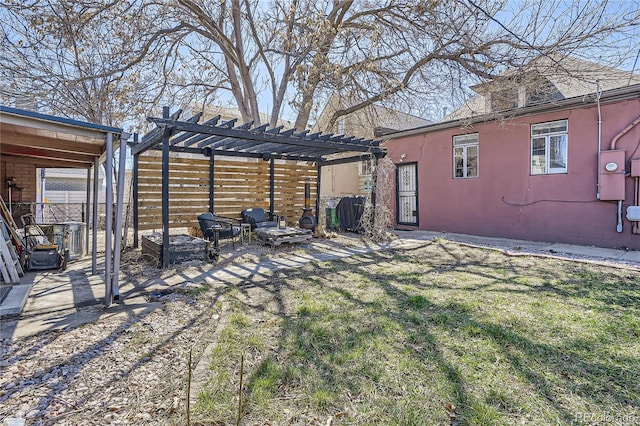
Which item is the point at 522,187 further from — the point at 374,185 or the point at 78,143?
the point at 78,143

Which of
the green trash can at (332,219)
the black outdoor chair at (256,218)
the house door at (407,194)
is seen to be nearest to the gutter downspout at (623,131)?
the house door at (407,194)

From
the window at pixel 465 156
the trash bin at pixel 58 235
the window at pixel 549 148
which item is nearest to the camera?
the trash bin at pixel 58 235

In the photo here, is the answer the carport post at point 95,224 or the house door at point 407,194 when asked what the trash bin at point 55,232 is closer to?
the carport post at point 95,224

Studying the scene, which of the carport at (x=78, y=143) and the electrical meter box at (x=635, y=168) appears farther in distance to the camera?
the electrical meter box at (x=635, y=168)

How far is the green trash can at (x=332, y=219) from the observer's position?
10.7 metres

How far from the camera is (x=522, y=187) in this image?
8.42m

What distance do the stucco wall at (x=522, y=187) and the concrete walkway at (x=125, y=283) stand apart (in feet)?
2.17

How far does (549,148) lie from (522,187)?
1.09 metres

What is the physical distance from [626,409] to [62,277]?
6.16m

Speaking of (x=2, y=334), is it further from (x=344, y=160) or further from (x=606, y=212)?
(x=606, y=212)

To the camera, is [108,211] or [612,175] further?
[612,175]

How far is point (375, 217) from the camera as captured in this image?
329 inches

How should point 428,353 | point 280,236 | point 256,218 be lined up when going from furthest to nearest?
point 256,218
point 280,236
point 428,353

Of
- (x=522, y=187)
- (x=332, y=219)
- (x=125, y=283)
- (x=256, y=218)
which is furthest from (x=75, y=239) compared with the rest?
(x=522, y=187)
